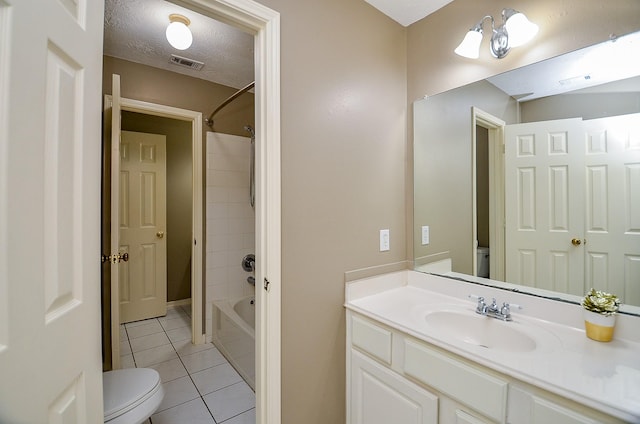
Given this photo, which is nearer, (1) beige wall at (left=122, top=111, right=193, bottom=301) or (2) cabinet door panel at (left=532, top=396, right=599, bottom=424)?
(2) cabinet door panel at (left=532, top=396, right=599, bottom=424)

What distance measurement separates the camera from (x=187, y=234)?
376 cm

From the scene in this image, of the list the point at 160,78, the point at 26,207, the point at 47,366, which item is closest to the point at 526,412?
the point at 47,366

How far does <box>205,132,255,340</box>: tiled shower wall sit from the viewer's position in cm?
269

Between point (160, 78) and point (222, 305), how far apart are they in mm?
2068

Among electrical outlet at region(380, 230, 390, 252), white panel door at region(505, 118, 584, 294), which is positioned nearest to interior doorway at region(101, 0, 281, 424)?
electrical outlet at region(380, 230, 390, 252)

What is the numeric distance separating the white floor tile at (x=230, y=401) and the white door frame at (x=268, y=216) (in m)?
0.74

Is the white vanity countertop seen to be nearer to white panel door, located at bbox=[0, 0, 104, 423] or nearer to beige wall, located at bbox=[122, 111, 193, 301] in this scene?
white panel door, located at bbox=[0, 0, 104, 423]

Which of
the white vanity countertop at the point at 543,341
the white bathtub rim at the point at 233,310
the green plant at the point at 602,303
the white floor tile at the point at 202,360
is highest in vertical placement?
the green plant at the point at 602,303

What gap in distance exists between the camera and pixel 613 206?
108 cm

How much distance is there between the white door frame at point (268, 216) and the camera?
1.20m

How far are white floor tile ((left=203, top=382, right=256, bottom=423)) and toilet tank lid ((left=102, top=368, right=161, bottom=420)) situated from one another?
0.56 m

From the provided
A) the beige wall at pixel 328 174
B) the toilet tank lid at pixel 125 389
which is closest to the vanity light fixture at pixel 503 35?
the beige wall at pixel 328 174

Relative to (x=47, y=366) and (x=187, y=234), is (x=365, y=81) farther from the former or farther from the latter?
(x=187, y=234)

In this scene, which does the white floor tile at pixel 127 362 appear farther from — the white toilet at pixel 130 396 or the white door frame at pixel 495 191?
the white door frame at pixel 495 191
